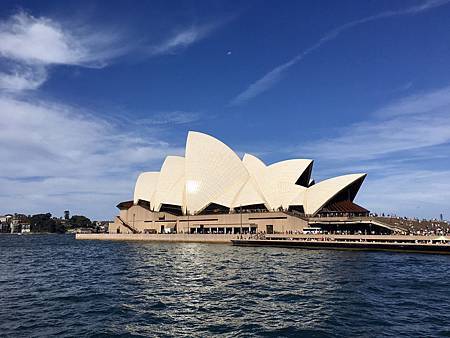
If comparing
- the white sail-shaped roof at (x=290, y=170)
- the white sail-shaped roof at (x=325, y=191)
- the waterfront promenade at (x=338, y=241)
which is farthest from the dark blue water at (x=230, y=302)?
the white sail-shaped roof at (x=290, y=170)

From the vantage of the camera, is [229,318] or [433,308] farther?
[433,308]

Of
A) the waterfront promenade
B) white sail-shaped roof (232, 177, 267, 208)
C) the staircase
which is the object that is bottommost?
the waterfront promenade

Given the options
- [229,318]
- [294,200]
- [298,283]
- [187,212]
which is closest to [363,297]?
[298,283]

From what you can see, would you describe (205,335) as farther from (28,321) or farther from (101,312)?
(28,321)

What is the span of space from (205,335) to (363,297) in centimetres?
940

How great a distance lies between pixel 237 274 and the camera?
27219 mm

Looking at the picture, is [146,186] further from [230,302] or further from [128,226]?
[230,302]

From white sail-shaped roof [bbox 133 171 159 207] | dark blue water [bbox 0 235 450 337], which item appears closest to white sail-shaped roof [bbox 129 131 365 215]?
white sail-shaped roof [bbox 133 171 159 207]

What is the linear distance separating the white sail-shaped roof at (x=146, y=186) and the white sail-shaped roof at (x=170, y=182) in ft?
26.4

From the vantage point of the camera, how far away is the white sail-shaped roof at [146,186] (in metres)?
97.4

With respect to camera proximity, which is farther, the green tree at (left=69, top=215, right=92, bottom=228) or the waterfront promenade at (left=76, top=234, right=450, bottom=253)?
the green tree at (left=69, top=215, right=92, bottom=228)

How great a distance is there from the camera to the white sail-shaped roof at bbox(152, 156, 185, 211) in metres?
86.9

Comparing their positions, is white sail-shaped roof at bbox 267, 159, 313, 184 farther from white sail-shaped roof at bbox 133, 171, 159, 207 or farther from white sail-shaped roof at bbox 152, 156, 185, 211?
white sail-shaped roof at bbox 133, 171, 159, 207

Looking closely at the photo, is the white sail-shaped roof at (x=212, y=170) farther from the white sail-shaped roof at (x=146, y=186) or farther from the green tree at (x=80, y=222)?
the green tree at (x=80, y=222)
